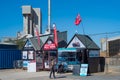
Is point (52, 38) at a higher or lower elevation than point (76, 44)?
higher

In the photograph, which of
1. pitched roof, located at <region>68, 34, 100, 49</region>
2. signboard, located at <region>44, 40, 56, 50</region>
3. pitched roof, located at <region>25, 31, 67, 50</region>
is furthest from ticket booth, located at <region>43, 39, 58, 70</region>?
pitched roof, located at <region>68, 34, 100, 49</region>

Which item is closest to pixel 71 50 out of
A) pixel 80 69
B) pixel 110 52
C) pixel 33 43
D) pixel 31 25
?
pixel 80 69

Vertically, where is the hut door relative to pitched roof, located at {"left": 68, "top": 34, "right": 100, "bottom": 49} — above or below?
below

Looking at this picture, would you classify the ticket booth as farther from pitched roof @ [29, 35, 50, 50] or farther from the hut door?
pitched roof @ [29, 35, 50, 50]

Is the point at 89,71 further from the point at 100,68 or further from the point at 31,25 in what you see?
the point at 31,25

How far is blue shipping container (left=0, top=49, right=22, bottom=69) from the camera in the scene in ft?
140

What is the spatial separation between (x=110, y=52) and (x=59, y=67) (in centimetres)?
1154

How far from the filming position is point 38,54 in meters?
37.7

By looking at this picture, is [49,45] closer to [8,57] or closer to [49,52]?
[49,52]

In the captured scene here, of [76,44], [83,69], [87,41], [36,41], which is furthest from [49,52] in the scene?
[83,69]

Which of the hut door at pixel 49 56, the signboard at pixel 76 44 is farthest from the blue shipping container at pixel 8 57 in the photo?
the signboard at pixel 76 44

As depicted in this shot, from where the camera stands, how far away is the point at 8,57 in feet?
142

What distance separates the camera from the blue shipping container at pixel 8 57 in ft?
140

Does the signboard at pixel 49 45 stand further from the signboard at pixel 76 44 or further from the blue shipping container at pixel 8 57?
the blue shipping container at pixel 8 57
